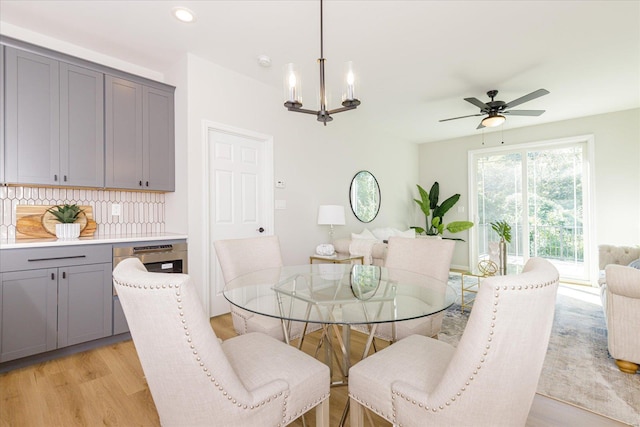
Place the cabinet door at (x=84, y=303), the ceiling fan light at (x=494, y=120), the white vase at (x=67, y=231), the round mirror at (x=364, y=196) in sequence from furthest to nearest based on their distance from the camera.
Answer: the round mirror at (x=364, y=196)
the ceiling fan light at (x=494, y=120)
the white vase at (x=67, y=231)
the cabinet door at (x=84, y=303)

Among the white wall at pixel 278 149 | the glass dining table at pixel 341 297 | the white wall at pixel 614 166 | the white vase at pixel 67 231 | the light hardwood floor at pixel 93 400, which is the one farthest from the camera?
the white wall at pixel 614 166

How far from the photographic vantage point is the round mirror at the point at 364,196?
16.9 feet

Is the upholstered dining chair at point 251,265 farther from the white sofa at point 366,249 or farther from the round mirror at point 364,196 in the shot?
the round mirror at point 364,196

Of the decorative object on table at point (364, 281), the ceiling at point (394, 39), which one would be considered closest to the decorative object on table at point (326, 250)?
the decorative object on table at point (364, 281)

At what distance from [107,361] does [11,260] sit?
3.29 feet

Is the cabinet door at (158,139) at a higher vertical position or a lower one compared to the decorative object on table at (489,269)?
higher

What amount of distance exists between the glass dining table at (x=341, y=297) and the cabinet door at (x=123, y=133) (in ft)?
5.99

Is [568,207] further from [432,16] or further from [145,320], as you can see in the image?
[145,320]

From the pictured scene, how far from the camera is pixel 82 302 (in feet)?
7.89

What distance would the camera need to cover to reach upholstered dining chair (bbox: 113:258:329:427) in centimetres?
86

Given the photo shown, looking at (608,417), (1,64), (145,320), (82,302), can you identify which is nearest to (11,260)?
(82,302)

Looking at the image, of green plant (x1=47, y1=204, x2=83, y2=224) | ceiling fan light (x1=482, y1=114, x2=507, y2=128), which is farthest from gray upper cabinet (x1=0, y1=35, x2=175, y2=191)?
ceiling fan light (x1=482, y1=114, x2=507, y2=128)

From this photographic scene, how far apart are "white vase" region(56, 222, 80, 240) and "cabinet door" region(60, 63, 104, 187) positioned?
14.6 inches

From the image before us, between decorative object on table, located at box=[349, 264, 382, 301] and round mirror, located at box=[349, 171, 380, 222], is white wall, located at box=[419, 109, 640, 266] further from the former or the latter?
decorative object on table, located at box=[349, 264, 382, 301]
